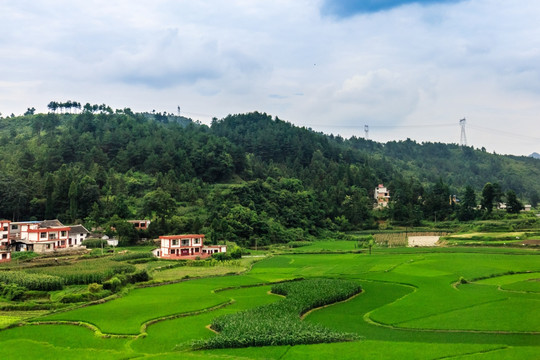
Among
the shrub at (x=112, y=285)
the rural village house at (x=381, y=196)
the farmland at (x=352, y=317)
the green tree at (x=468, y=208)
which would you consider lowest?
the farmland at (x=352, y=317)

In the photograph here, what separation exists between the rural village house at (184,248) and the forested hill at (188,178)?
6.62m

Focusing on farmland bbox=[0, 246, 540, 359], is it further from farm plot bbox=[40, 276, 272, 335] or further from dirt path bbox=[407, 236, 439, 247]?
dirt path bbox=[407, 236, 439, 247]

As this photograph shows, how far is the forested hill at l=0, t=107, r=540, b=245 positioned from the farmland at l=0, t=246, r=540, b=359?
29122 mm

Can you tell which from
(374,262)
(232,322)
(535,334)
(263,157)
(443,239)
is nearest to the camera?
(535,334)

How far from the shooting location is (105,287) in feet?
119

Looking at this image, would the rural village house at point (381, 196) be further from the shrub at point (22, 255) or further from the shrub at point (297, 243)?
the shrub at point (22, 255)

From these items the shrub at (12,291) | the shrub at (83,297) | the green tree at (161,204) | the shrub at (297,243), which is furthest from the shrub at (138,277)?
the shrub at (297,243)

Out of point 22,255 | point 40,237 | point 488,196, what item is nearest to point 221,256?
point 22,255

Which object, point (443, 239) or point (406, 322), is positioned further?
point (443, 239)

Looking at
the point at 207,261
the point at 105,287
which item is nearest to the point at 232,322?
the point at 105,287

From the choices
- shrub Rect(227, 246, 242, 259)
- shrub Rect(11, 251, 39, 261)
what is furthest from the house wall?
shrub Rect(227, 246, 242, 259)

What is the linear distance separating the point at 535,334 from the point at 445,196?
7305cm

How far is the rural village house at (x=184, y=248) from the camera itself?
5675 cm

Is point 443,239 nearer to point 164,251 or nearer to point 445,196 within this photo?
point 445,196
